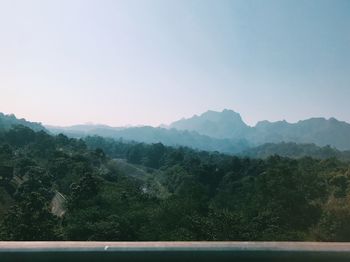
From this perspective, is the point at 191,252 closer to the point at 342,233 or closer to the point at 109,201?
the point at 342,233

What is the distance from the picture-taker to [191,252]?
243 cm

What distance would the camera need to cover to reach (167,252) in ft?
8.02

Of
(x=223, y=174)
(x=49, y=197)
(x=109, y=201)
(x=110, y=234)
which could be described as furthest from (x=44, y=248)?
(x=223, y=174)

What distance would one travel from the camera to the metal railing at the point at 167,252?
2.37 m

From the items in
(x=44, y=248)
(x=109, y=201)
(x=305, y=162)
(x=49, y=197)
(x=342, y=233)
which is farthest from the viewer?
(x=305, y=162)

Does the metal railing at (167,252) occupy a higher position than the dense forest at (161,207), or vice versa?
the metal railing at (167,252)

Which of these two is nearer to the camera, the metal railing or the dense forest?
the metal railing

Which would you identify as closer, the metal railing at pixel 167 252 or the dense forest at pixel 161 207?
the metal railing at pixel 167 252

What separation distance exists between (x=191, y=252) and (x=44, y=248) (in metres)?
0.82

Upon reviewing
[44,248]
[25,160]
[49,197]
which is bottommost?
[49,197]

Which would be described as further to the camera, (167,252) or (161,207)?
(161,207)

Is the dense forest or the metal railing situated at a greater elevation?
the metal railing

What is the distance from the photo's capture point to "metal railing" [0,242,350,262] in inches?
93.4

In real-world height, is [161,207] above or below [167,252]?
below
